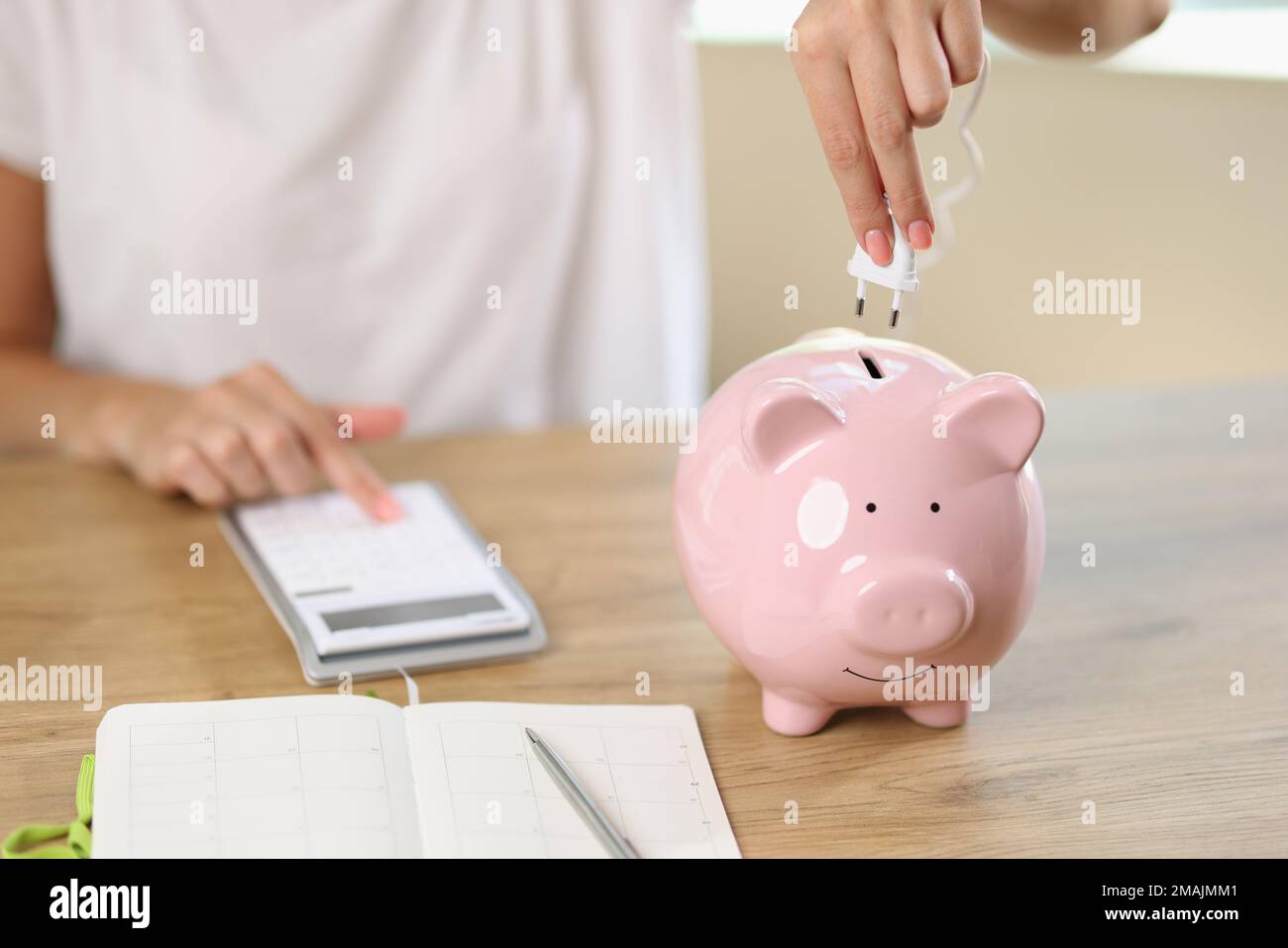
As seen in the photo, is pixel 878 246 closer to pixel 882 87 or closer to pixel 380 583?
pixel 882 87

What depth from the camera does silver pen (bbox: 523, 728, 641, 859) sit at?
25.1 inches

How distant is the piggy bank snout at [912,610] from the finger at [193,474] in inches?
22.2

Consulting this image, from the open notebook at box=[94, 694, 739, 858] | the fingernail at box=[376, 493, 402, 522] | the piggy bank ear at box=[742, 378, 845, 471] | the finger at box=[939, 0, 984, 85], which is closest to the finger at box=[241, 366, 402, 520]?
the fingernail at box=[376, 493, 402, 522]

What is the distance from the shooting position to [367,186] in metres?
1.39

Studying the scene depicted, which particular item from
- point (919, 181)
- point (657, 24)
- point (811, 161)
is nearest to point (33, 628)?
point (919, 181)

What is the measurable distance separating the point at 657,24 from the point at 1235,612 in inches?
34.3

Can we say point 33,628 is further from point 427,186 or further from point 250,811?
point 427,186

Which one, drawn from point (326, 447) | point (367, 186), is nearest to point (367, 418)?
point (326, 447)

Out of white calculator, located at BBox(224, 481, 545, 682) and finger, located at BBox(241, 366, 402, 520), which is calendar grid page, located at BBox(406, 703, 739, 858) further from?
finger, located at BBox(241, 366, 402, 520)

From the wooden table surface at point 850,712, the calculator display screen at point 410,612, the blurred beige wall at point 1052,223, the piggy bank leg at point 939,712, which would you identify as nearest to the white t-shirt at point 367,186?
the wooden table surface at point 850,712

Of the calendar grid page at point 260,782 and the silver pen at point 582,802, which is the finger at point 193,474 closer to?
the calendar grid page at point 260,782

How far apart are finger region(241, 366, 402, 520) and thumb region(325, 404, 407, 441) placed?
15 mm
